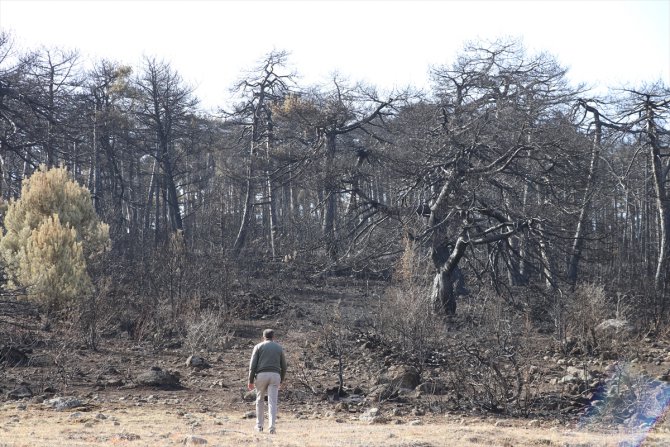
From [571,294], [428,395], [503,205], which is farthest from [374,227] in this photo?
[428,395]

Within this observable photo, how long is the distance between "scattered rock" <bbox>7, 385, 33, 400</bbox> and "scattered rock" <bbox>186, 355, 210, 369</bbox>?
3.74 m

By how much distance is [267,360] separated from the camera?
34.2 ft

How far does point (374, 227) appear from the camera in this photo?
916 inches

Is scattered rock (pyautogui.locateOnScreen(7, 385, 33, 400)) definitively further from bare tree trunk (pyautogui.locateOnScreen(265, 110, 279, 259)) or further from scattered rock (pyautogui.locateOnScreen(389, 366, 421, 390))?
bare tree trunk (pyautogui.locateOnScreen(265, 110, 279, 259))

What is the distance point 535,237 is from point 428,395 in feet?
23.4

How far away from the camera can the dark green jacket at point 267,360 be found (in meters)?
10.4

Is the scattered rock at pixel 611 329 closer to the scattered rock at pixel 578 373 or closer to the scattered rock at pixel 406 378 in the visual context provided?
the scattered rock at pixel 578 373

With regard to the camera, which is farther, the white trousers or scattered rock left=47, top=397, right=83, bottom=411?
scattered rock left=47, top=397, right=83, bottom=411

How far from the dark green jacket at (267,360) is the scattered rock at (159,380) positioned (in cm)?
452

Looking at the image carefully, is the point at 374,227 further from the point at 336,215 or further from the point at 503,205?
the point at 336,215

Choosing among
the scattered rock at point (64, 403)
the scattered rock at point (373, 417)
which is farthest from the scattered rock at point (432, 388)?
the scattered rock at point (64, 403)

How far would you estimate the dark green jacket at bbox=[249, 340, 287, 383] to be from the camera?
10.4 meters

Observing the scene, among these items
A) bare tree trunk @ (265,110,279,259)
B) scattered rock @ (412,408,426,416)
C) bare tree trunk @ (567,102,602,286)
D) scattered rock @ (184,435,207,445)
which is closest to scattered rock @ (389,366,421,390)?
scattered rock @ (412,408,426,416)

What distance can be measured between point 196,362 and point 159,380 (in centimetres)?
212
